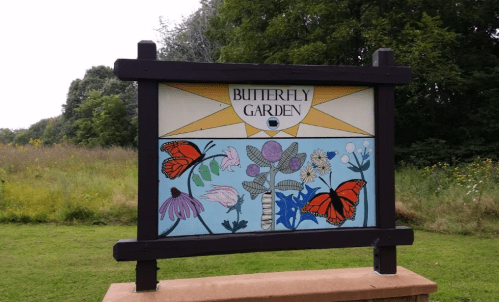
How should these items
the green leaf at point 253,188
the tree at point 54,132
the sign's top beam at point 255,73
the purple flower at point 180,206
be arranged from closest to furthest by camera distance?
the sign's top beam at point 255,73 → the purple flower at point 180,206 → the green leaf at point 253,188 → the tree at point 54,132

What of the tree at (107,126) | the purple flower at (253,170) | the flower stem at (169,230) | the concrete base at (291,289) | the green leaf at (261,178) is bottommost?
the concrete base at (291,289)

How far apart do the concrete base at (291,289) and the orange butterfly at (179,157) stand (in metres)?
0.81

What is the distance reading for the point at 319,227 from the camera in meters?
3.10

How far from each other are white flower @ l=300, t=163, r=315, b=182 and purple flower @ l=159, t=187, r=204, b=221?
77 centimetres

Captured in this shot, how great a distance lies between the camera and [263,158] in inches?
119

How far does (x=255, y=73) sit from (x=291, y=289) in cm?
153

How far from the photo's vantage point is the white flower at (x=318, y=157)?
3.10 m

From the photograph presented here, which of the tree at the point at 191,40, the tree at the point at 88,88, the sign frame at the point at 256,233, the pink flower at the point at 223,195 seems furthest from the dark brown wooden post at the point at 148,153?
the tree at the point at 88,88

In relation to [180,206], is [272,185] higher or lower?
higher

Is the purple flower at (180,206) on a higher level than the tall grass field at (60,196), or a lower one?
higher

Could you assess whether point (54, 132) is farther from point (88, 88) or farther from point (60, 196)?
point (60, 196)

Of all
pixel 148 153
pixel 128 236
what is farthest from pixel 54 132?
pixel 148 153

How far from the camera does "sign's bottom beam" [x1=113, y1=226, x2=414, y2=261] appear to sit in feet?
9.17

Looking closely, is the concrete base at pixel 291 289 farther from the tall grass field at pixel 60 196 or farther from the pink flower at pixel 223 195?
the tall grass field at pixel 60 196
